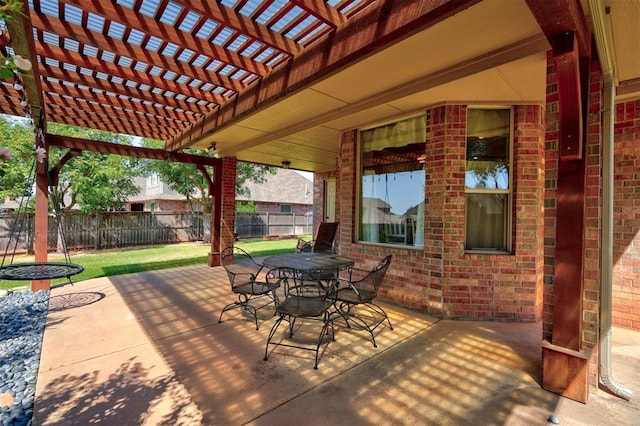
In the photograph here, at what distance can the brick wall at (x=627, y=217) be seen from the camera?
3537 millimetres

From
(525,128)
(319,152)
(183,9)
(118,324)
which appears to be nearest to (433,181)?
(525,128)

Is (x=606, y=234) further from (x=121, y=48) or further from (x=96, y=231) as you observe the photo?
(x=96, y=231)

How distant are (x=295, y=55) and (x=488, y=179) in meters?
2.89

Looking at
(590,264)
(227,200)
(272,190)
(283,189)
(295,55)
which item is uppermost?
(283,189)

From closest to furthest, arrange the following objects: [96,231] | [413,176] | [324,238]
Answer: [413,176] → [324,238] → [96,231]

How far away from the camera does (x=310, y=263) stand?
3.97m

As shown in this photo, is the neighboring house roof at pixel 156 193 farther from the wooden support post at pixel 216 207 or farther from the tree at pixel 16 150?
the wooden support post at pixel 216 207

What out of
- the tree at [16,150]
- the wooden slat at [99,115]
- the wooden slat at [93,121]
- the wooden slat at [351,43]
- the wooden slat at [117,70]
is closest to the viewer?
the wooden slat at [351,43]

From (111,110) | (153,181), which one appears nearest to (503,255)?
(111,110)

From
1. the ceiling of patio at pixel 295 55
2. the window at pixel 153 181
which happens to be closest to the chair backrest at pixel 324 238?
the ceiling of patio at pixel 295 55

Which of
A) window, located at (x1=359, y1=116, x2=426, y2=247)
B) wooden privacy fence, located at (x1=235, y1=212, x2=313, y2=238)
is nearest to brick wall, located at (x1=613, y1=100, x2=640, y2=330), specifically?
window, located at (x1=359, y1=116, x2=426, y2=247)

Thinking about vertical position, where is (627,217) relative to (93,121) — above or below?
below

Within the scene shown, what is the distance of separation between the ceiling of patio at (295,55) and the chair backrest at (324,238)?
1.94 meters

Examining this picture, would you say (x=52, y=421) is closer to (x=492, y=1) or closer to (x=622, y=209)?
(x=492, y=1)
